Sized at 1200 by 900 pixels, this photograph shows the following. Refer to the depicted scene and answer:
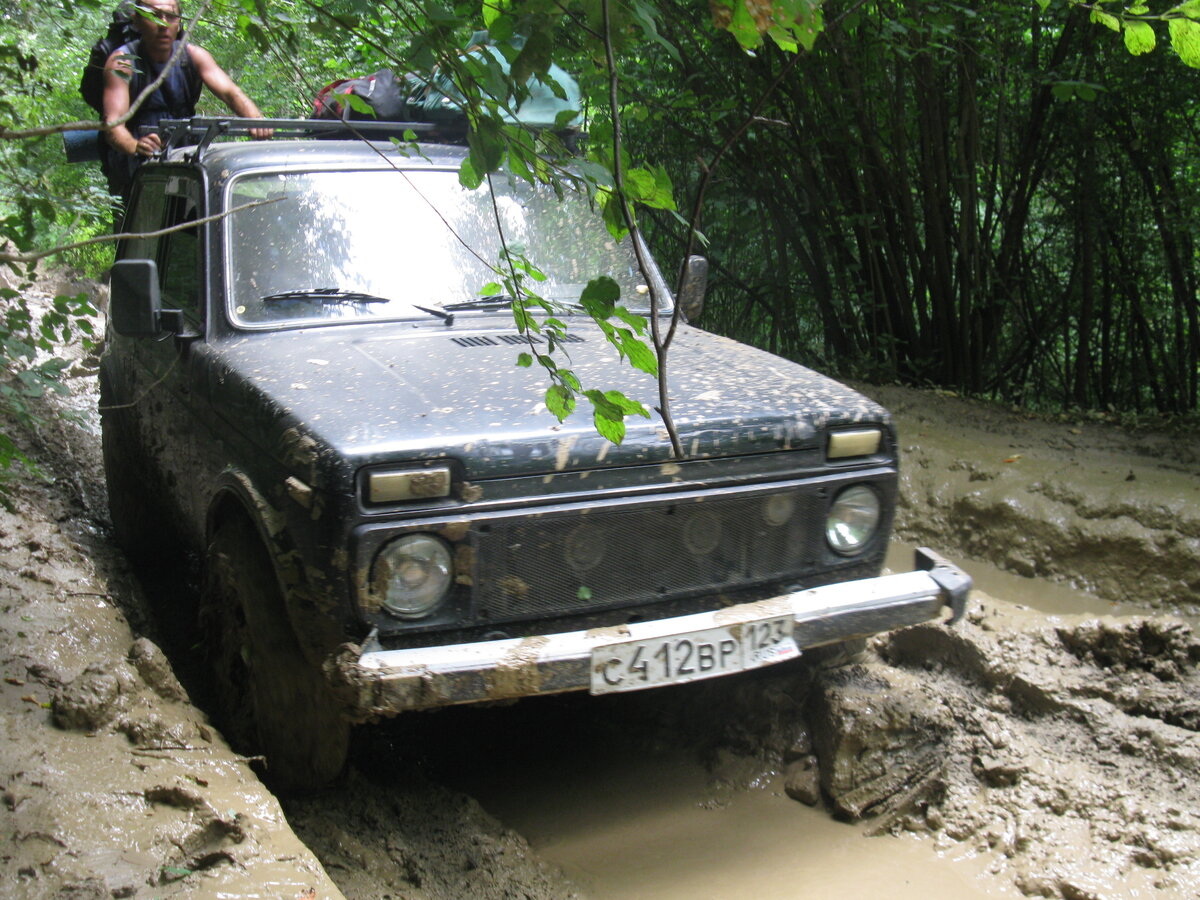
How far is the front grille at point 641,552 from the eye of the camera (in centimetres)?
257

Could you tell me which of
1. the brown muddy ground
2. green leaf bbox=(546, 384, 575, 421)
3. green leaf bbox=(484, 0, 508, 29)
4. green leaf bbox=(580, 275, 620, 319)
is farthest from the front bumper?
green leaf bbox=(484, 0, 508, 29)

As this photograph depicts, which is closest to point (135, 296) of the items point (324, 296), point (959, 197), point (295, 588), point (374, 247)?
point (324, 296)

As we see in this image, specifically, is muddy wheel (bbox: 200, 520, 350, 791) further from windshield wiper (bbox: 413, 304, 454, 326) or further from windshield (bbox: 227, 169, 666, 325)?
windshield wiper (bbox: 413, 304, 454, 326)

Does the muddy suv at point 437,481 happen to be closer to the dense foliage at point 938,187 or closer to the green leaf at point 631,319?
the green leaf at point 631,319

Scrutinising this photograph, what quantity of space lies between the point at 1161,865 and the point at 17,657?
308 cm

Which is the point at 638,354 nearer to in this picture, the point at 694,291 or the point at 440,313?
the point at 440,313

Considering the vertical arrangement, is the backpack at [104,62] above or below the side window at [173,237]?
above

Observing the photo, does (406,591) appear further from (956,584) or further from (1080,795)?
(1080,795)

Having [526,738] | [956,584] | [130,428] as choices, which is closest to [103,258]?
[130,428]

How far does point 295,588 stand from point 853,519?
58.3 inches

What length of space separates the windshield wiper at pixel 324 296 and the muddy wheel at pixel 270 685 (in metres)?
0.74

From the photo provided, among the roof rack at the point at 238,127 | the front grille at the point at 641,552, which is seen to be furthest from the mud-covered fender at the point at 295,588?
the roof rack at the point at 238,127

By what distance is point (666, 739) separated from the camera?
3.40 meters

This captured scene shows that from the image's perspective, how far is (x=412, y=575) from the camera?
8.17 ft
